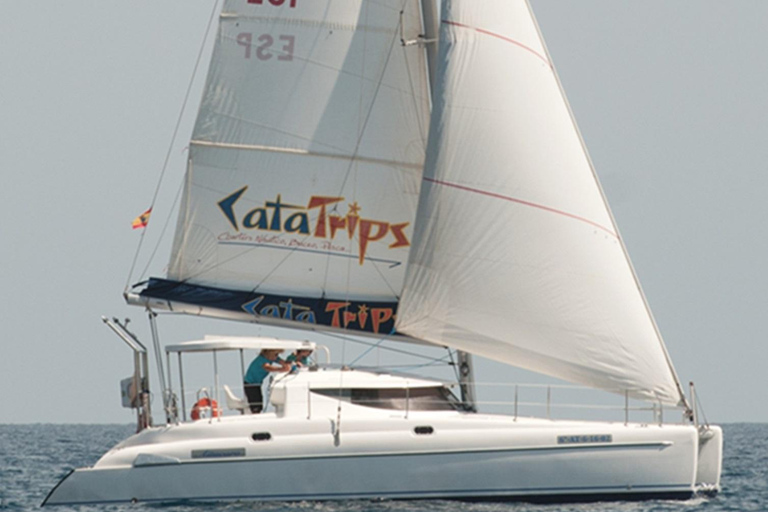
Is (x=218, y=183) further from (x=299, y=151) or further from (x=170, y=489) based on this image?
(x=170, y=489)

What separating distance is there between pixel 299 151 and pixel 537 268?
431 centimetres

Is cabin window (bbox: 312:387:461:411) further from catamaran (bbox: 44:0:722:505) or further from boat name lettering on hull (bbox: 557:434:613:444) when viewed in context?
boat name lettering on hull (bbox: 557:434:613:444)

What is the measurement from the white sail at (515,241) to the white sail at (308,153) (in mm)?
1328

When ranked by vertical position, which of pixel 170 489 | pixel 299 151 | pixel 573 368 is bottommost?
pixel 170 489

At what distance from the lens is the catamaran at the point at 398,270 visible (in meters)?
20.6

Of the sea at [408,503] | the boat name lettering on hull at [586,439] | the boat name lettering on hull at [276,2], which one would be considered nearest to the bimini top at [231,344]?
the sea at [408,503]

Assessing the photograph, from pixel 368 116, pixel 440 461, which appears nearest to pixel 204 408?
pixel 440 461

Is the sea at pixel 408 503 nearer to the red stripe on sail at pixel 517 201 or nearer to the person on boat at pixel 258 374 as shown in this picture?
the person on boat at pixel 258 374

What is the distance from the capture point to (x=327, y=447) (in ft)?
67.9

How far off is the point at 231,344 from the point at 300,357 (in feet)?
4.47

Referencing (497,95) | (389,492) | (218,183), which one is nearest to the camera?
(389,492)

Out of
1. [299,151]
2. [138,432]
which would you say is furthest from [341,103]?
[138,432]

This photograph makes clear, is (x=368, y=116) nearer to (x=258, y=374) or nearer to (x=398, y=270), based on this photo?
(x=398, y=270)

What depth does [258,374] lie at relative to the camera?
22578mm
